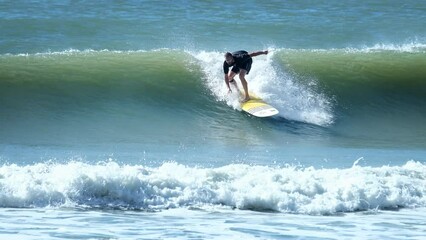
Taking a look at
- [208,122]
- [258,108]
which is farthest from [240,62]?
[208,122]

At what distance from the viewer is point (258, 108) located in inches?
747

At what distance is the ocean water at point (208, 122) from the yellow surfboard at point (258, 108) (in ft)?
0.60


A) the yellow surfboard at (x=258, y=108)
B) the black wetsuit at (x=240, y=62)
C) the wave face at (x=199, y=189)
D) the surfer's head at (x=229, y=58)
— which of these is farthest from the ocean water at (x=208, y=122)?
the surfer's head at (x=229, y=58)

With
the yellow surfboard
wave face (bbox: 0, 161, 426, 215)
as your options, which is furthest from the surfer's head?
wave face (bbox: 0, 161, 426, 215)

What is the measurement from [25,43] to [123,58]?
2.82 meters

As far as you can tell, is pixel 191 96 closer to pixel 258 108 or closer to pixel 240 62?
pixel 240 62

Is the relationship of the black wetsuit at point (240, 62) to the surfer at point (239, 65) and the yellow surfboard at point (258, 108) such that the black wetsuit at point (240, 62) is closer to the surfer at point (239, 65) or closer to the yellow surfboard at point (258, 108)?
the surfer at point (239, 65)

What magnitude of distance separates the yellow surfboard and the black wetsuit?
0.60 metres

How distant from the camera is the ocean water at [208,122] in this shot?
41.1 feet

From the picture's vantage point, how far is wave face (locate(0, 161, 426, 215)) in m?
12.9

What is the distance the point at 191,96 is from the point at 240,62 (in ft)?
5.72

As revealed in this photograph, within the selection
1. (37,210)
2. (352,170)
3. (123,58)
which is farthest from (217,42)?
(37,210)

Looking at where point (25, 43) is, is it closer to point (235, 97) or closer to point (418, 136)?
point (235, 97)

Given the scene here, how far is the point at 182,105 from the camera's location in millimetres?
19938
